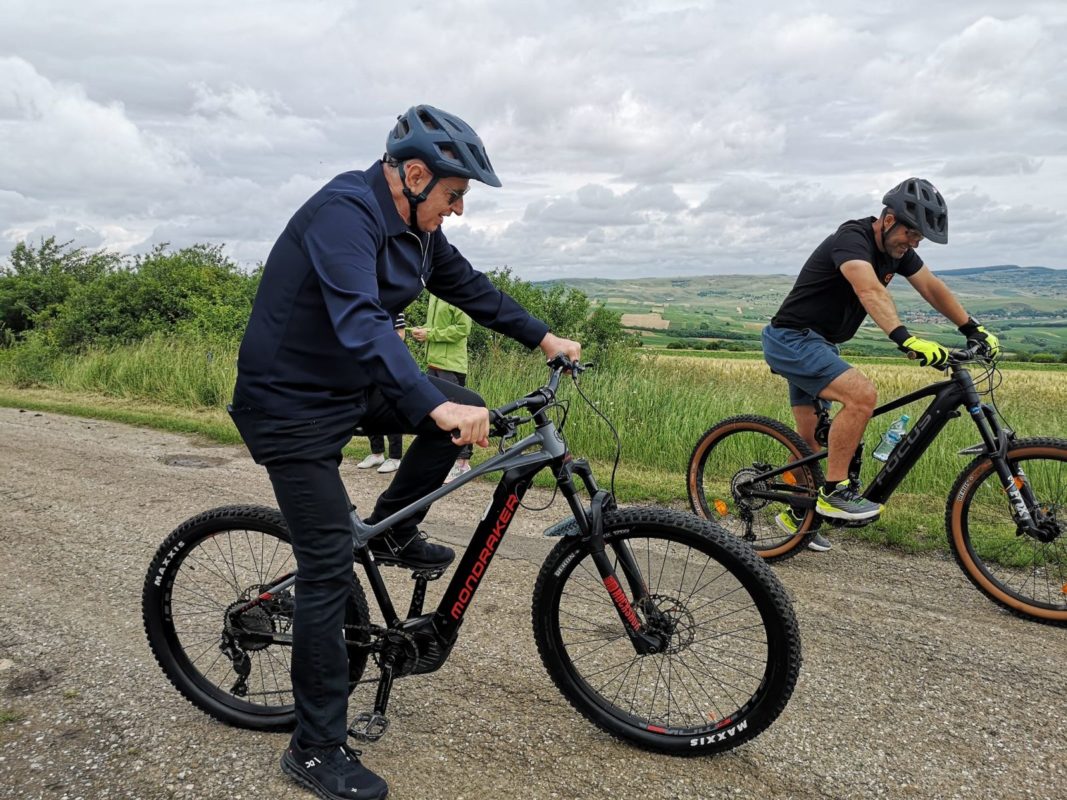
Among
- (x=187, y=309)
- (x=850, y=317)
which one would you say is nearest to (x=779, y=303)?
(x=850, y=317)

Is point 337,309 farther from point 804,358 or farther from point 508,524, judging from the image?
point 804,358

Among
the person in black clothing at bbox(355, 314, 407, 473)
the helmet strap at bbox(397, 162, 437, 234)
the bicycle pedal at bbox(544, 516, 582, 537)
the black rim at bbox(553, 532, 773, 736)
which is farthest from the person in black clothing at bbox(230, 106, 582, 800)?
the person in black clothing at bbox(355, 314, 407, 473)

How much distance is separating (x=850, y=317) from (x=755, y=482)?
135 centimetres

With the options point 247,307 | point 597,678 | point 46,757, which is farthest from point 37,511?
point 247,307

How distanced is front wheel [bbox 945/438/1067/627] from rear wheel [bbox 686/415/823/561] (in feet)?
3.08

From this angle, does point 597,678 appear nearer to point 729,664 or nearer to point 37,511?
point 729,664

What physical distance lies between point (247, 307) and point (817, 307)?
1487 cm

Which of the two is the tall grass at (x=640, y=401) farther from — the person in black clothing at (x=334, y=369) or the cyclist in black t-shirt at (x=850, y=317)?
the person in black clothing at (x=334, y=369)

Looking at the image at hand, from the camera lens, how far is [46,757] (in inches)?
122

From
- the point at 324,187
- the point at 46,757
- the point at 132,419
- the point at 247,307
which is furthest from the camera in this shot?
the point at 247,307

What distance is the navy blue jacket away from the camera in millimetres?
2568

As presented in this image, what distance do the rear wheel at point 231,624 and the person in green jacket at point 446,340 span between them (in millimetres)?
4239

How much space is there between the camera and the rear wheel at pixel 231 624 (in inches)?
130

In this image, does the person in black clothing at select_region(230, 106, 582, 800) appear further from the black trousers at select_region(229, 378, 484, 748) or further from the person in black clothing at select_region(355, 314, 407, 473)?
the person in black clothing at select_region(355, 314, 407, 473)
